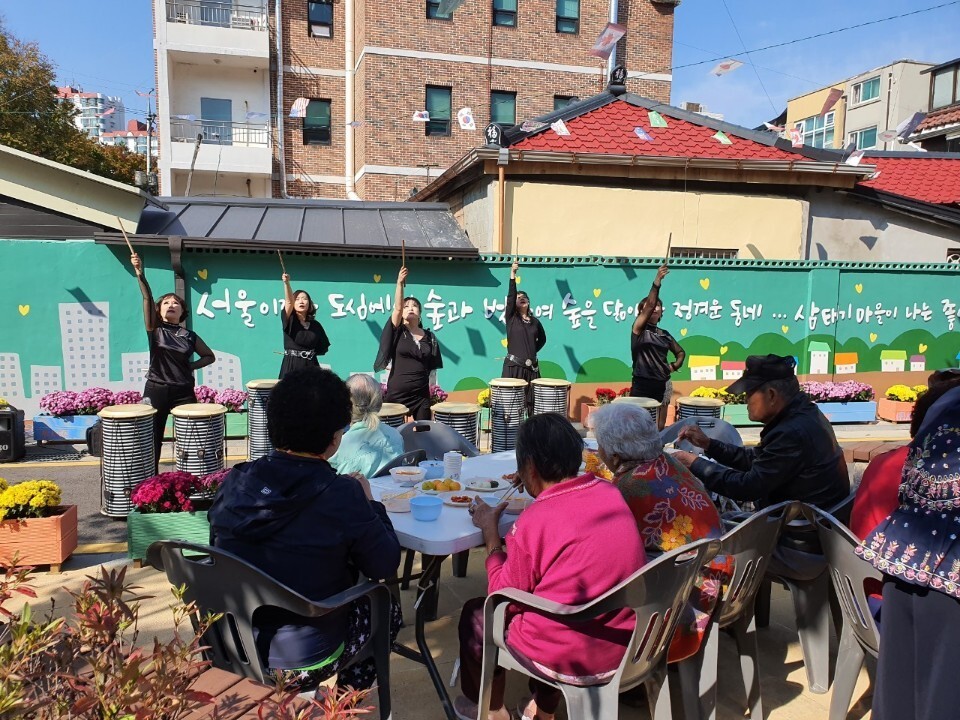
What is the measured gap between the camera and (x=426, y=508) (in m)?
3.20

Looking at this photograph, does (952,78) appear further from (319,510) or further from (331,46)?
(319,510)

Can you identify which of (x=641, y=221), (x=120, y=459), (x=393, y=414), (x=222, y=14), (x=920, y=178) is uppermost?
(x=222, y=14)

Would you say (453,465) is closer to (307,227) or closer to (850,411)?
(307,227)

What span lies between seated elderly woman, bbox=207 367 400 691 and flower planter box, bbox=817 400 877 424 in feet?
32.7

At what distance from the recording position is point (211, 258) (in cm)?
934

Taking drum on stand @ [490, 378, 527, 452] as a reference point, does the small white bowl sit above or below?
above

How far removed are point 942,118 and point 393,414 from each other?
2660 centimetres

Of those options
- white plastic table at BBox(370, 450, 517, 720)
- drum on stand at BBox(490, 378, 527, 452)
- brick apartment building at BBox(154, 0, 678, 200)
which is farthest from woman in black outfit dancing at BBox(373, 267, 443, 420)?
brick apartment building at BBox(154, 0, 678, 200)

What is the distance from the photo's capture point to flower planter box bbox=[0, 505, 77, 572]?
4.43 metres

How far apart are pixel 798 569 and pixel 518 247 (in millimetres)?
8675

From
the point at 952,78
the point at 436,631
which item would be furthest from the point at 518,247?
the point at 952,78

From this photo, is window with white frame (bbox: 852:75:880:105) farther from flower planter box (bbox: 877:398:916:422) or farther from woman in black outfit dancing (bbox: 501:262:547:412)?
woman in black outfit dancing (bbox: 501:262:547:412)

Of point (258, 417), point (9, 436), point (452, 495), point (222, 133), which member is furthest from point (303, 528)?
point (222, 133)

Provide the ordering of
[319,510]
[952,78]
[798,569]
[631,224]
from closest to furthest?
[319,510], [798,569], [631,224], [952,78]
